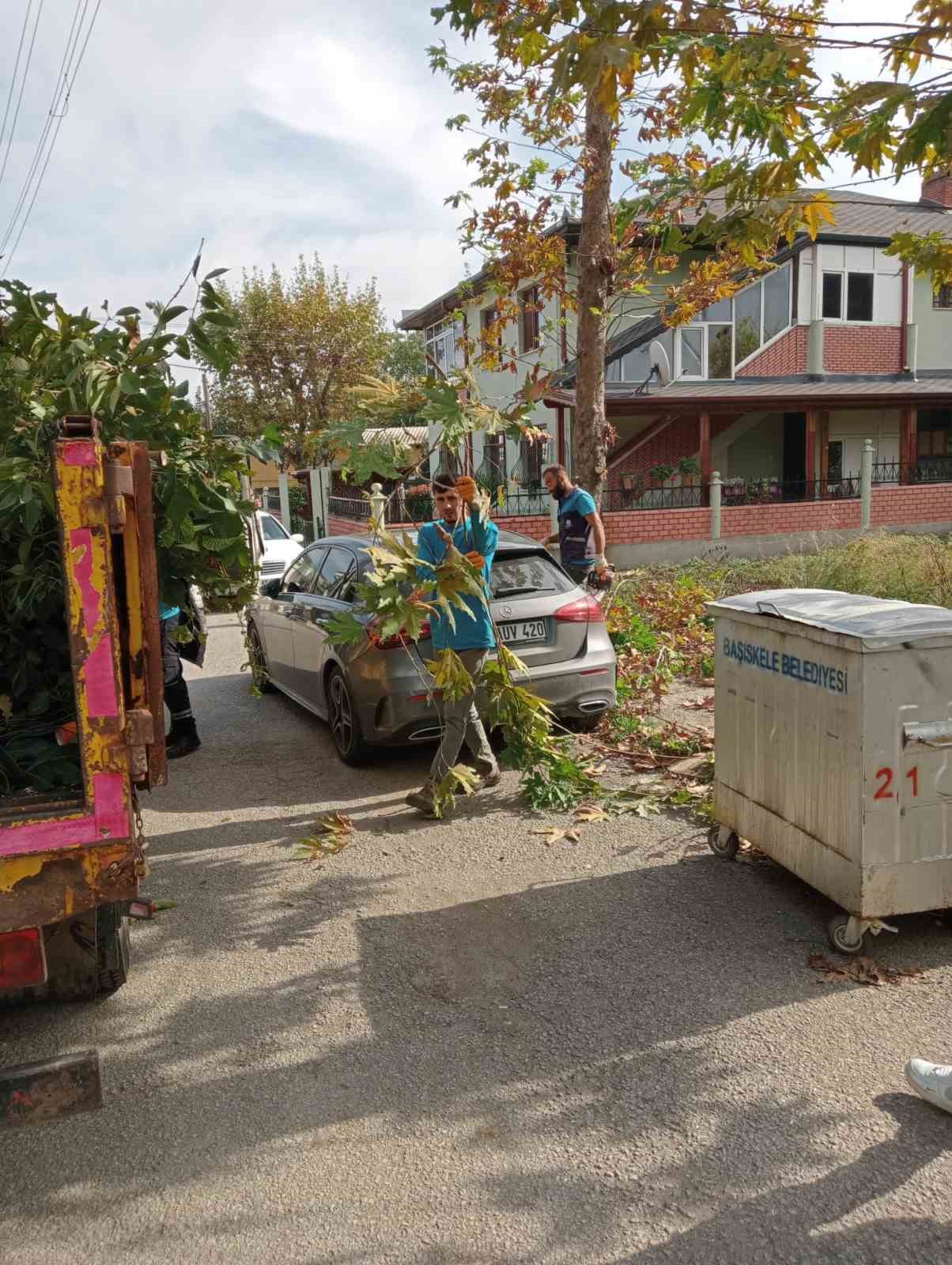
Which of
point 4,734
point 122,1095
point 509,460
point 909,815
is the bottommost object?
point 122,1095

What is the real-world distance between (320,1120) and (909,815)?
2.51m

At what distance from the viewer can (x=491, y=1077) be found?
3.52 metres

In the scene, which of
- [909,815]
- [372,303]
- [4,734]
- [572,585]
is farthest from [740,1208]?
[372,303]

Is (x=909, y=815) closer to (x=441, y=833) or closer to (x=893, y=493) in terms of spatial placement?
(x=441, y=833)

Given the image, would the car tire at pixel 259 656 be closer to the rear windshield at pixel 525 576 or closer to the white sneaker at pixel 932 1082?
the rear windshield at pixel 525 576


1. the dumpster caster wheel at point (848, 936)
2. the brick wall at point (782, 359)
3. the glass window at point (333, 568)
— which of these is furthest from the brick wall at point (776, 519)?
the dumpster caster wheel at point (848, 936)

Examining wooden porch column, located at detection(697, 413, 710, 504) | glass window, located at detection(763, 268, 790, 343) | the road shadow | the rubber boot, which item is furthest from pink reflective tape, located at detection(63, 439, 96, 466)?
glass window, located at detection(763, 268, 790, 343)

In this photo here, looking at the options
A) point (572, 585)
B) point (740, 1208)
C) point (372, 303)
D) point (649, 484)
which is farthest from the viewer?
point (372, 303)

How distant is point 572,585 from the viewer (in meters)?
7.55

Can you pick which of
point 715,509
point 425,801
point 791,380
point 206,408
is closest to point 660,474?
point 791,380

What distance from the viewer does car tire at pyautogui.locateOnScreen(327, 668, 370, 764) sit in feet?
23.6

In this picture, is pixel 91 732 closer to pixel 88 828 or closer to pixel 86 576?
pixel 88 828

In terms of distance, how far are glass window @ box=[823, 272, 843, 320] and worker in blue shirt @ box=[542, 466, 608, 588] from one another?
19393 millimetres

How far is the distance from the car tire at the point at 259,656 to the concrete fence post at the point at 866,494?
48.7 feet
